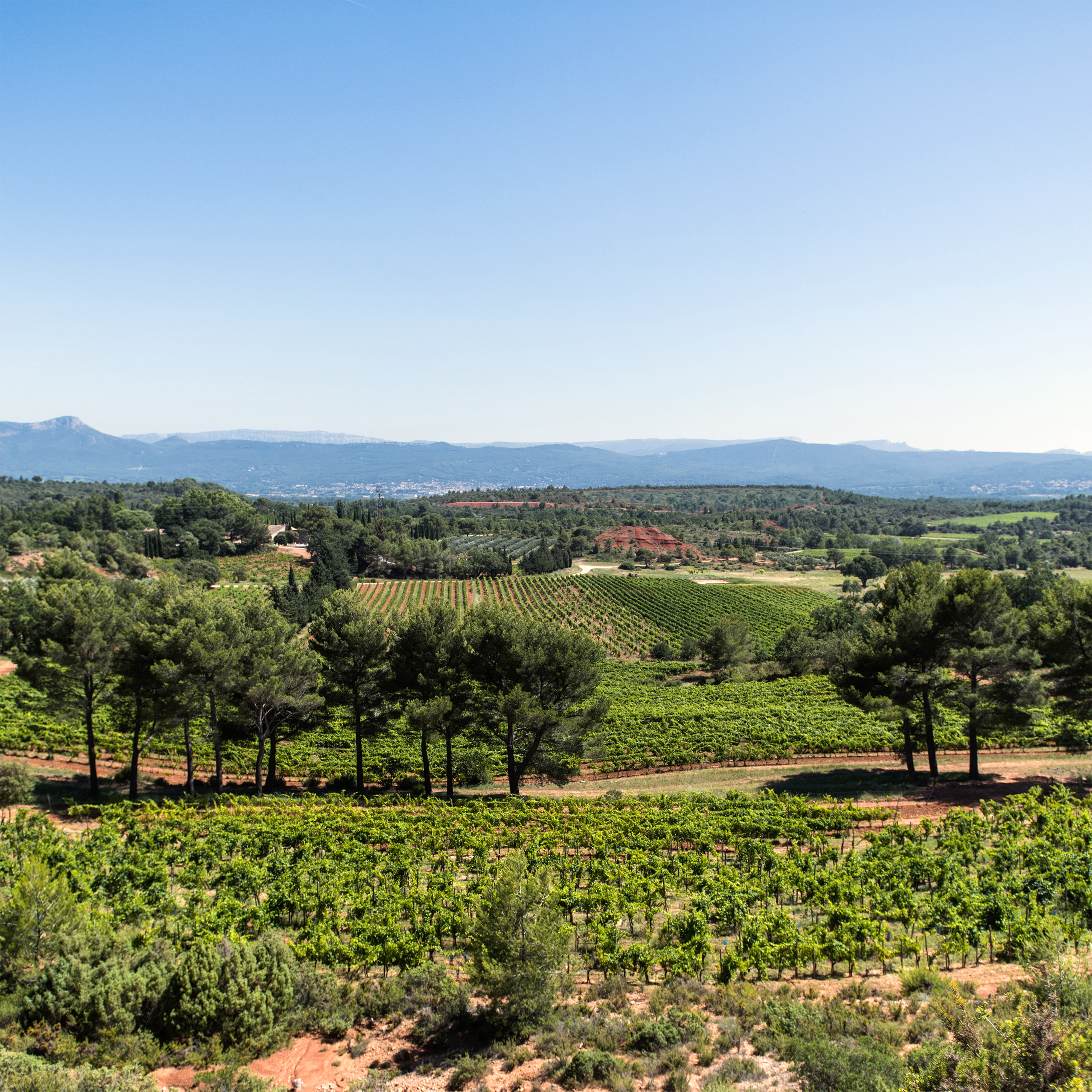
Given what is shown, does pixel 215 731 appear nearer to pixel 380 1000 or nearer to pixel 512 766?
pixel 512 766

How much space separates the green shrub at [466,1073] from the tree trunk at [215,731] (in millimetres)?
18321

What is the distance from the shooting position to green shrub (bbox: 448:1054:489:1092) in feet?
28.9

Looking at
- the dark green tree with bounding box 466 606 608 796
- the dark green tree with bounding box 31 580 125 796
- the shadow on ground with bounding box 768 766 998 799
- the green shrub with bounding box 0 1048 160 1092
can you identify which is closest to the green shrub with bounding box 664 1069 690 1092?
the green shrub with bounding box 0 1048 160 1092

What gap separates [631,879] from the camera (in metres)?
14.8

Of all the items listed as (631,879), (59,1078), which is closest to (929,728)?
(631,879)

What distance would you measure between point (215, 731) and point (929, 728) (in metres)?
28.0

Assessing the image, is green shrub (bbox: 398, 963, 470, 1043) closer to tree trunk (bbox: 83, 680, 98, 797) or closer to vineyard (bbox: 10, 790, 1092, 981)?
vineyard (bbox: 10, 790, 1092, 981)

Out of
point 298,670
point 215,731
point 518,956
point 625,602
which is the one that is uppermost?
point 298,670

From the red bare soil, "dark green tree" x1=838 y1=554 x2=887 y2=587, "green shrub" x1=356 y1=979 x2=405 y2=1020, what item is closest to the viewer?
"green shrub" x1=356 y1=979 x2=405 y2=1020

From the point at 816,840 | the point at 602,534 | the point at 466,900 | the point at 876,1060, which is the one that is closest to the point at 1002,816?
the point at 816,840

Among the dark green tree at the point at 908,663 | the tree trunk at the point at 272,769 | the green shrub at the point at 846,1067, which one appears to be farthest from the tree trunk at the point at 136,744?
the dark green tree at the point at 908,663

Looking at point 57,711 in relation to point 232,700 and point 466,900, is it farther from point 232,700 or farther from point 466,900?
point 466,900

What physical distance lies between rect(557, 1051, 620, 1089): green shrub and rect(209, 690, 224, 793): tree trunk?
19443 millimetres

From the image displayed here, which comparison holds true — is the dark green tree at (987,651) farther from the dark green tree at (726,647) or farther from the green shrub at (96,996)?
the dark green tree at (726,647)
